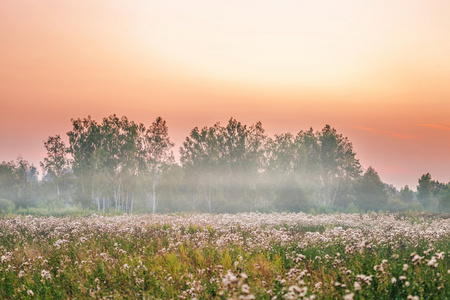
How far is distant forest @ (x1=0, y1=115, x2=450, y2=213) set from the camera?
61062mm

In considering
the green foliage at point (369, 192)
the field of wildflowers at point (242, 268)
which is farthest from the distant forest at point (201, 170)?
the field of wildflowers at point (242, 268)

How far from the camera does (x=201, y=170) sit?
65.6 metres

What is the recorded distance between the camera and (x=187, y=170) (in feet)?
220

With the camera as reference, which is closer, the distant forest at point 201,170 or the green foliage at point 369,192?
the distant forest at point 201,170

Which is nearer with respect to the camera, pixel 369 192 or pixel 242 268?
pixel 242 268

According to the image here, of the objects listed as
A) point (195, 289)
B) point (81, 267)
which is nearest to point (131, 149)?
point (81, 267)

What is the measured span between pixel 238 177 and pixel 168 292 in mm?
56639

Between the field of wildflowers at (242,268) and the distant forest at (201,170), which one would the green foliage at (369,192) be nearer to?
the distant forest at (201,170)

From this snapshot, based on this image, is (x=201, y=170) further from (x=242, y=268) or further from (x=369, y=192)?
(x=242, y=268)

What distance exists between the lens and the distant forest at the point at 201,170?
61062 mm

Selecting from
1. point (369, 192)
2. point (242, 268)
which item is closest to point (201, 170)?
point (369, 192)

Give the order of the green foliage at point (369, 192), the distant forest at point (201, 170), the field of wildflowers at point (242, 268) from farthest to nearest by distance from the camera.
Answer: the green foliage at point (369, 192)
the distant forest at point (201, 170)
the field of wildflowers at point (242, 268)

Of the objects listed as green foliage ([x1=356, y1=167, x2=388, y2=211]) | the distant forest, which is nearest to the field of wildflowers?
the distant forest

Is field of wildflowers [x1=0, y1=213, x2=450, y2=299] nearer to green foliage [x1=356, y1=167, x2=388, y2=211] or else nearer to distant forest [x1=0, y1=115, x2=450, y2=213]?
distant forest [x1=0, y1=115, x2=450, y2=213]
